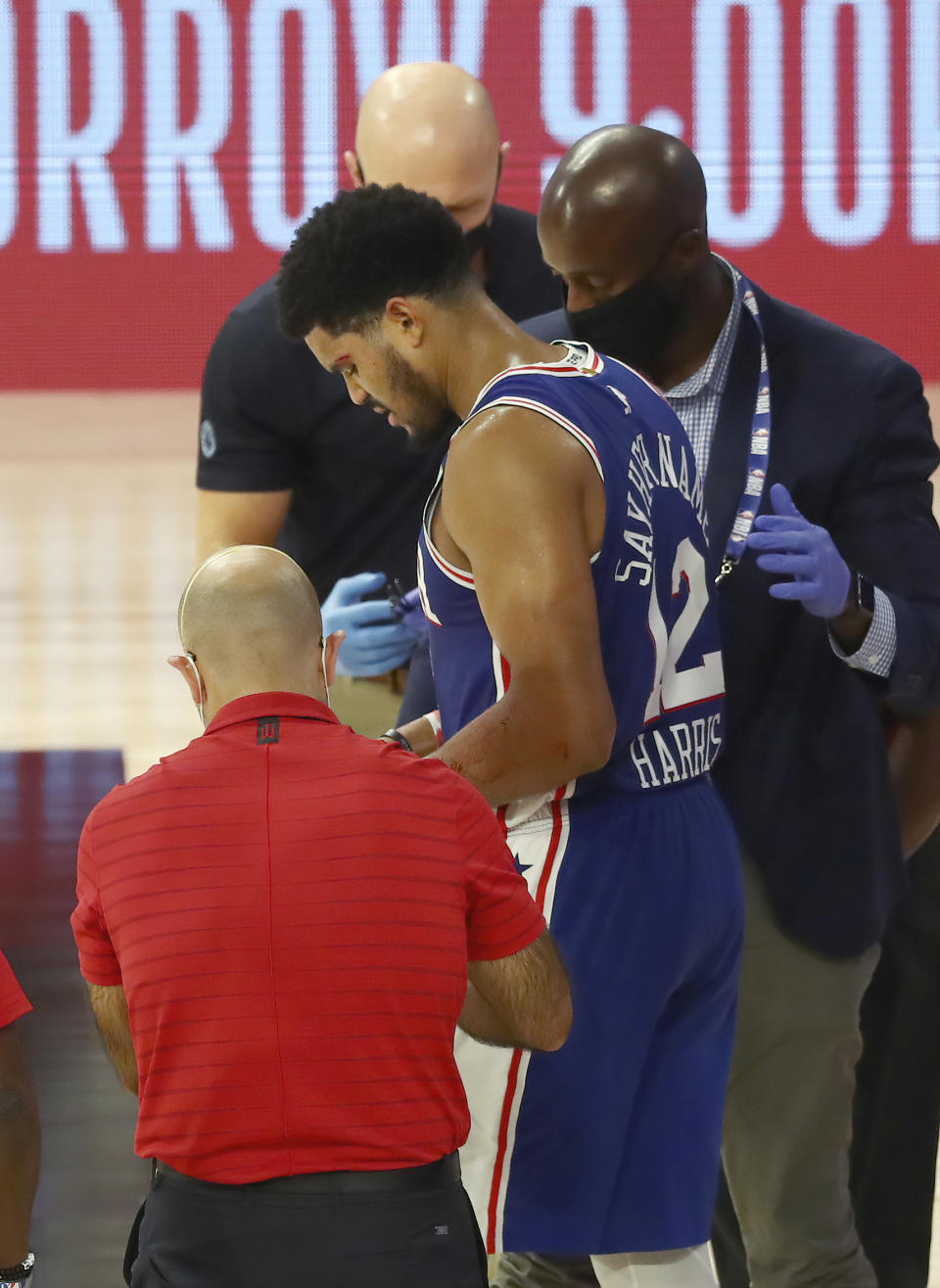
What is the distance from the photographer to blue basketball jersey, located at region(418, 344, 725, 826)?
1985 millimetres

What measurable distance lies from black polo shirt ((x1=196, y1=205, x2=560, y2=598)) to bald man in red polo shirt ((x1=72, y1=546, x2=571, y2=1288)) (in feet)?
5.94

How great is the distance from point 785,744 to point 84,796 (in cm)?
344

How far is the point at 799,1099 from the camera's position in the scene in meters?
2.60

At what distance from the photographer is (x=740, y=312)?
2.57 meters

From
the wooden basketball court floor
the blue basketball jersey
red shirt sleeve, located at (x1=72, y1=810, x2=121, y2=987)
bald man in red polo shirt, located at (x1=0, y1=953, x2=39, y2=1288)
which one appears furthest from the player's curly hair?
the wooden basketball court floor

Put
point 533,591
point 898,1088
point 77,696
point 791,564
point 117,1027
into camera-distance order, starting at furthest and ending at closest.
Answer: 1. point 77,696
2. point 898,1088
3. point 791,564
4. point 533,591
5. point 117,1027

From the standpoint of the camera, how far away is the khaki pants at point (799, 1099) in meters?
2.58

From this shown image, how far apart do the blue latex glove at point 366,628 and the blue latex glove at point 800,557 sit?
100 cm

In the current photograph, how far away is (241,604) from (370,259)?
0.64 meters

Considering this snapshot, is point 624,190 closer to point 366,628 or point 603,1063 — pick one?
point 366,628

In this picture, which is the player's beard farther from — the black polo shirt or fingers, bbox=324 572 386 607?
the black polo shirt

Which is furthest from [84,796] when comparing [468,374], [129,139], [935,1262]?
[129,139]

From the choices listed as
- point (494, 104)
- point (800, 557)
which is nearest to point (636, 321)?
point (800, 557)

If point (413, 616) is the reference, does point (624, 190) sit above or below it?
above
